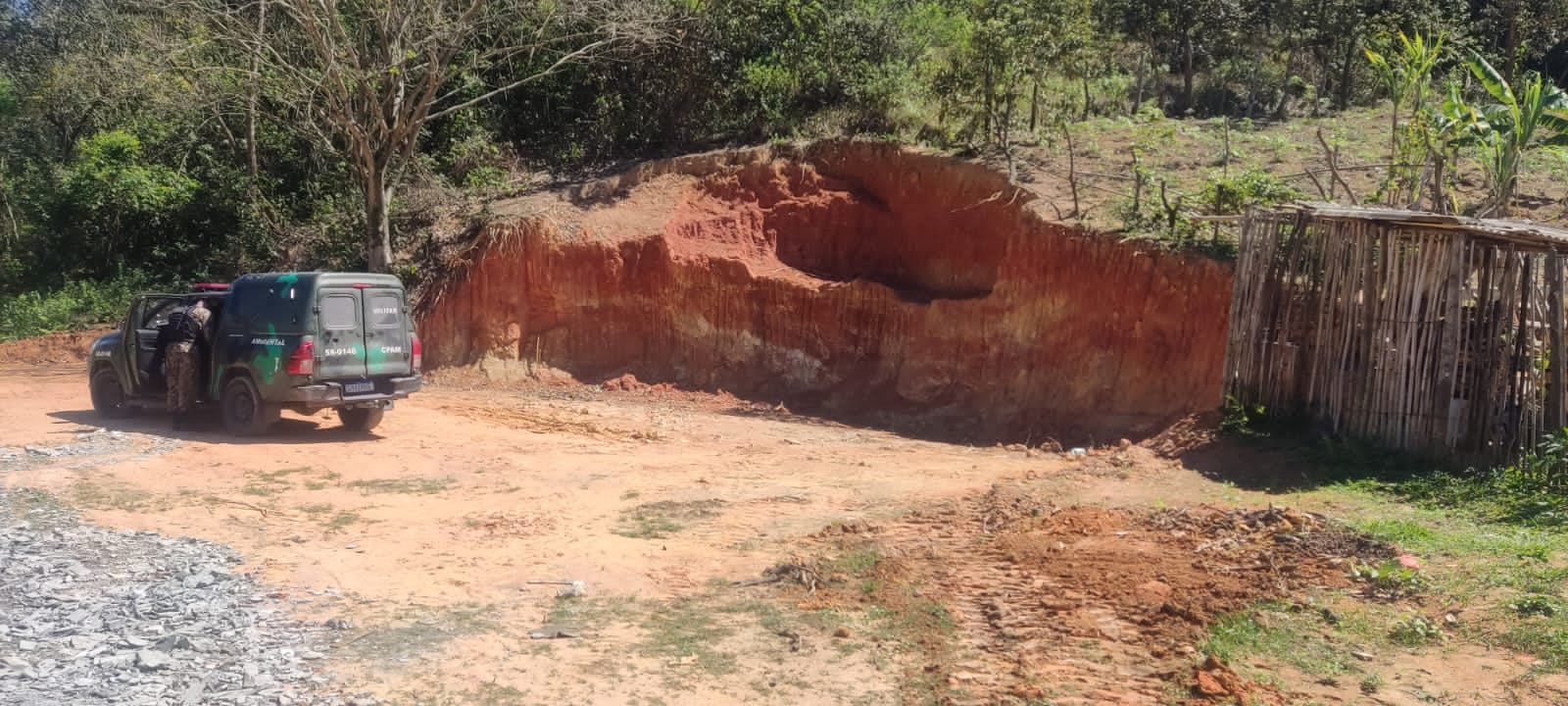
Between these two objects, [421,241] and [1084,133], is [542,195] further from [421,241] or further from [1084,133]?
[1084,133]

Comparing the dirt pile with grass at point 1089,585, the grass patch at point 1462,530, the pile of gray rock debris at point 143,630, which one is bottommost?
the pile of gray rock debris at point 143,630

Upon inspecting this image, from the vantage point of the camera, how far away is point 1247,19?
22047 mm

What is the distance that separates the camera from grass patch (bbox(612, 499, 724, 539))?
9.15 meters

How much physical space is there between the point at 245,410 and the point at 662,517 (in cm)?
568

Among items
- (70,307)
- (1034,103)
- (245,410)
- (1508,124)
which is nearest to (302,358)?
(245,410)

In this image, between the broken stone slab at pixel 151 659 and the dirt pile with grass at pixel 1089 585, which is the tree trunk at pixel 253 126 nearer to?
the broken stone slab at pixel 151 659

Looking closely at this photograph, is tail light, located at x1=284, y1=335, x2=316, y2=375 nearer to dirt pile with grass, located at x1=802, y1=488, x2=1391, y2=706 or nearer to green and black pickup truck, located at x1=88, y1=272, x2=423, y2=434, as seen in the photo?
green and black pickup truck, located at x1=88, y1=272, x2=423, y2=434

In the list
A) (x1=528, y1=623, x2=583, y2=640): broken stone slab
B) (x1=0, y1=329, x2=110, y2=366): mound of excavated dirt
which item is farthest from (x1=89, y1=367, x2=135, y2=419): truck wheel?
(x1=528, y1=623, x2=583, y2=640): broken stone slab

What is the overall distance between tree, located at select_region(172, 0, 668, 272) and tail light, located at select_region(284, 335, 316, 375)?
21.2ft

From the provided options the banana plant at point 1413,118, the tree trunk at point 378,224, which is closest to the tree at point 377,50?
the tree trunk at point 378,224

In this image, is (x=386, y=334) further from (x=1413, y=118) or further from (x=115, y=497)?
(x=1413, y=118)

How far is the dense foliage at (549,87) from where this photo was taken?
1789 centimetres

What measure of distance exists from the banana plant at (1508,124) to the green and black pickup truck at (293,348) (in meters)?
12.0

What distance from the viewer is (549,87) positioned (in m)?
22.6
